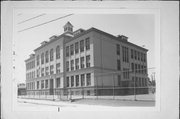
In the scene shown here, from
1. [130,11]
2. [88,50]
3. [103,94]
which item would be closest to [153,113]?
[103,94]

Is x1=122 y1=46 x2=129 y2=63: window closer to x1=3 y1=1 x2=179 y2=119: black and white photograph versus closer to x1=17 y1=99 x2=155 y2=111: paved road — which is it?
x1=3 y1=1 x2=179 y2=119: black and white photograph

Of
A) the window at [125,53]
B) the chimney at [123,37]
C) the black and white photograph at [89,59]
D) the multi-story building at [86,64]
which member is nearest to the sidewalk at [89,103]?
the black and white photograph at [89,59]

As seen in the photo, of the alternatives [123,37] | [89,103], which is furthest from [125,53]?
[89,103]

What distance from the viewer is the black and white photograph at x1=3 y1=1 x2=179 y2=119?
2.88 metres

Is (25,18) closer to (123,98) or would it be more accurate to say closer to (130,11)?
(130,11)

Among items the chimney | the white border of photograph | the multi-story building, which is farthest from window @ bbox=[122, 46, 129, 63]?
the white border of photograph

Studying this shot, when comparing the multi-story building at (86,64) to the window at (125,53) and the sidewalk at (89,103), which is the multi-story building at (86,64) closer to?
the window at (125,53)

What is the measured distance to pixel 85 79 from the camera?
9.81ft

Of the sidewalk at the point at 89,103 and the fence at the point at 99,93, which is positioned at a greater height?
the fence at the point at 99,93

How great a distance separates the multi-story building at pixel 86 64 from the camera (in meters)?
2.93

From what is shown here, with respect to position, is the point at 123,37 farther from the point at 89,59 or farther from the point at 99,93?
the point at 99,93

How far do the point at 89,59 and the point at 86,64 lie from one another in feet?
0.30

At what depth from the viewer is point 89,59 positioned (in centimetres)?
296

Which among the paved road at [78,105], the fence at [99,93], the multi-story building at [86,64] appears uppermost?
the multi-story building at [86,64]
